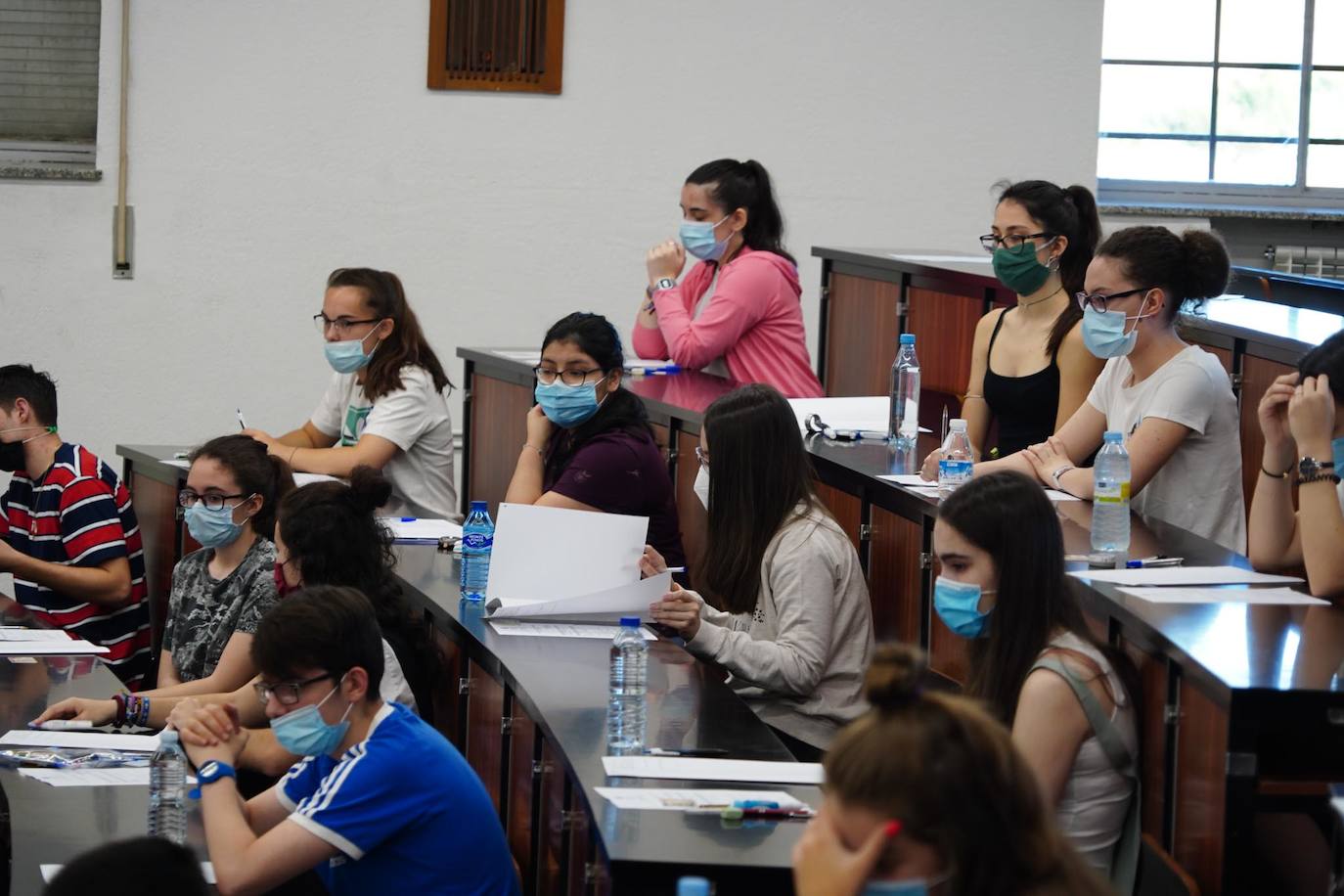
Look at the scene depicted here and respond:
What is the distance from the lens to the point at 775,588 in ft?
11.8

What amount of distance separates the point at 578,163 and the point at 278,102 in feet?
4.00

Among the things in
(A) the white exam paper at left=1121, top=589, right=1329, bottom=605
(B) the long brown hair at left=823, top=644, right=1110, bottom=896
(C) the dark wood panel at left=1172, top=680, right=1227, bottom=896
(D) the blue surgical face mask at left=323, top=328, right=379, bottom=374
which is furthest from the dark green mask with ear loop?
(B) the long brown hair at left=823, top=644, right=1110, bottom=896

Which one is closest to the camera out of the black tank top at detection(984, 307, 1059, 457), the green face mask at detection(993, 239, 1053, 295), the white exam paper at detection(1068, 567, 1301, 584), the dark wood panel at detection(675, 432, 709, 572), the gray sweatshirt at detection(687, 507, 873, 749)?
the white exam paper at detection(1068, 567, 1301, 584)

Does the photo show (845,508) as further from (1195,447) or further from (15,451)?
(15,451)

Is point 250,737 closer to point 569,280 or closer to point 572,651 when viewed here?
point 572,651

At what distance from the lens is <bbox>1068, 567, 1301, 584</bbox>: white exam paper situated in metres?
3.01

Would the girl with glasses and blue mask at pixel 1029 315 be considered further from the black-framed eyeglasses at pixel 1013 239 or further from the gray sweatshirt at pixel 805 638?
the gray sweatshirt at pixel 805 638

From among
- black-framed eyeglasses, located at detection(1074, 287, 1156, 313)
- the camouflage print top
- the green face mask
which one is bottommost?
the camouflage print top

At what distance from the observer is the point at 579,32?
7.43 meters

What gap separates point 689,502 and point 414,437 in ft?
2.83

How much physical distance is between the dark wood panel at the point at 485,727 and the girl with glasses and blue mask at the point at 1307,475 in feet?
4.81

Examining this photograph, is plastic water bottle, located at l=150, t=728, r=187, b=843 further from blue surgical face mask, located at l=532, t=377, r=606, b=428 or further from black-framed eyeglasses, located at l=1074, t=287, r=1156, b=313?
black-framed eyeglasses, located at l=1074, t=287, r=1156, b=313

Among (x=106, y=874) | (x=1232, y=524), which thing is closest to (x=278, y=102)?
(x=1232, y=524)

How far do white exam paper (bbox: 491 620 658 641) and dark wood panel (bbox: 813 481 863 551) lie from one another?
0.64m
